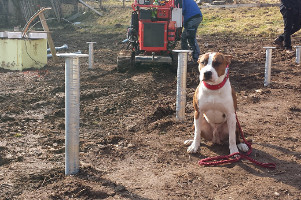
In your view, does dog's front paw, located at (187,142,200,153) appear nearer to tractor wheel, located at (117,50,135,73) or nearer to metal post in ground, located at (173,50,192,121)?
metal post in ground, located at (173,50,192,121)

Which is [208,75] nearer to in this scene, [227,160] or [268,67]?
[227,160]

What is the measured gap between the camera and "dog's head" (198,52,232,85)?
399 centimetres

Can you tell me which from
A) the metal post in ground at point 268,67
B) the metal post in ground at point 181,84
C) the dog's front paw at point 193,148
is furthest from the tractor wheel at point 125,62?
the dog's front paw at point 193,148

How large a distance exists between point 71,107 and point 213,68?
1.43 m

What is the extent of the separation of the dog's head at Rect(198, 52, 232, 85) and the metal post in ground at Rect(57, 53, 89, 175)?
3.90 ft

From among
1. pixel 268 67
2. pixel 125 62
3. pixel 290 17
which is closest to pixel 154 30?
pixel 125 62

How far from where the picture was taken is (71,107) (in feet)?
12.2

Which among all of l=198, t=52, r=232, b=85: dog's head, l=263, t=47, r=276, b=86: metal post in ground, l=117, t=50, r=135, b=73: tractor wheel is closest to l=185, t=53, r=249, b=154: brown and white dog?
l=198, t=52, r=232, b=85: dog's head

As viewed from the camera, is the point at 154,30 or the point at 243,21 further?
the point at 243,21

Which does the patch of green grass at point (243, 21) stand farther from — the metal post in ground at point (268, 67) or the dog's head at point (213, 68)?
the dog's head at point (213, 68)

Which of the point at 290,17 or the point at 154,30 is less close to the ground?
the point at 290,17

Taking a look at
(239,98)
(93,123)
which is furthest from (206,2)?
(93,123)

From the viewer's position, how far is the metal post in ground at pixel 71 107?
3.67 metres

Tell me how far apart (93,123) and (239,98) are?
105 inches
